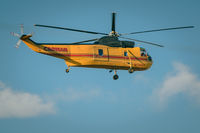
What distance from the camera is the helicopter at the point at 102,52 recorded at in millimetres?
47438

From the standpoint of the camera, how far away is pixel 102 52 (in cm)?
5038

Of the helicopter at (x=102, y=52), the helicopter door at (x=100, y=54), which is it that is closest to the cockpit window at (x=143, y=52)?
the helicopter at (x=102, y=52)

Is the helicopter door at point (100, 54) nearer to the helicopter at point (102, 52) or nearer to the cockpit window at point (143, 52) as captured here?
the helicopter at point (102, 52)

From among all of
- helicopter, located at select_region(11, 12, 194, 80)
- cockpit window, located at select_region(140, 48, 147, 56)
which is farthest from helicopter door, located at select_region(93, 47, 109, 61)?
cockpit window, located at select_region(140, 48, 147, 56)

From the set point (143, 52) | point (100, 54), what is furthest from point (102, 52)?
point (143, 52)

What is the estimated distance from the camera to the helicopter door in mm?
49628

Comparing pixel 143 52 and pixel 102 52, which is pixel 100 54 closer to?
pixel 102 52

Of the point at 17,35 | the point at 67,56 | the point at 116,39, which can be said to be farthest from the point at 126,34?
the point at 17,35

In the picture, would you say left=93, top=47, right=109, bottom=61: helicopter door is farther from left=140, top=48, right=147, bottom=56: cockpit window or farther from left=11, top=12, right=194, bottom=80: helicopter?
left=140, top=48, right=147, bottom=56: cockpit window

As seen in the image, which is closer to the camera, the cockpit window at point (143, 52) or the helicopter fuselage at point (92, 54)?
the helicopter fuselage at point (92, 54)

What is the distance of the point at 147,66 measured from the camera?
55094 mm

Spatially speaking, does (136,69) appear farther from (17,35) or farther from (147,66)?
(17,35)

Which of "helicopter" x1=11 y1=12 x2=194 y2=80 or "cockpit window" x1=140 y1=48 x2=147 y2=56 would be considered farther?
"cockpit window" x1=140 y1=48 x2=147 y2=56

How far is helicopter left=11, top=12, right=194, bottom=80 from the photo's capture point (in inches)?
1868
